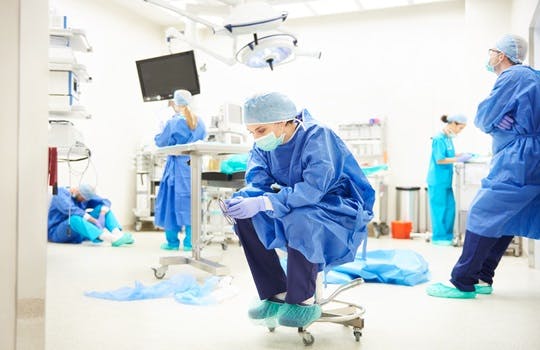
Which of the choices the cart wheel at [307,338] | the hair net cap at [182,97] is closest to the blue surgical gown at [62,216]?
the hair net cap at [182,97]

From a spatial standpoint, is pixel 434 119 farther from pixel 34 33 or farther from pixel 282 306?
pixel 34 33

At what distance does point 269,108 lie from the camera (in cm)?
183

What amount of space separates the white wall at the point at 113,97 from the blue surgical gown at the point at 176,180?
1.90 metres

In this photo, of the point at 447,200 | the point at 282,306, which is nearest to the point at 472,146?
the point at 447,200

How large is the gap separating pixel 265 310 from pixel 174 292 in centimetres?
91

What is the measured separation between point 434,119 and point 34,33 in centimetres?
556

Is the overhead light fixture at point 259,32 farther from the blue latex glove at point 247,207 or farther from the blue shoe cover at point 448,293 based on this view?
the blue shoe cover at point 448,293

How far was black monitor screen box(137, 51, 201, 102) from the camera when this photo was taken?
3.80 m

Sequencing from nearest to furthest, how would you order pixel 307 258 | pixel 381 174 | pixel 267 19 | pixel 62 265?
pixel 307 258 → pixel 267 19 → pixel 62 265 → pixel 381 174

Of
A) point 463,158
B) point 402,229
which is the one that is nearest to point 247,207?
point 463,158

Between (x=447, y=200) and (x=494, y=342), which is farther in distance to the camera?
(x=447, y=200)

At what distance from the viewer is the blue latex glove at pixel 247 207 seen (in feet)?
5.58

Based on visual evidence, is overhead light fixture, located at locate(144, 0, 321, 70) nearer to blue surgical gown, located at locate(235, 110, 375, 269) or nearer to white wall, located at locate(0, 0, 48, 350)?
blue surgical gown, located at locate(235, 110, 375, 269)

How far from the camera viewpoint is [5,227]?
4.06ft
